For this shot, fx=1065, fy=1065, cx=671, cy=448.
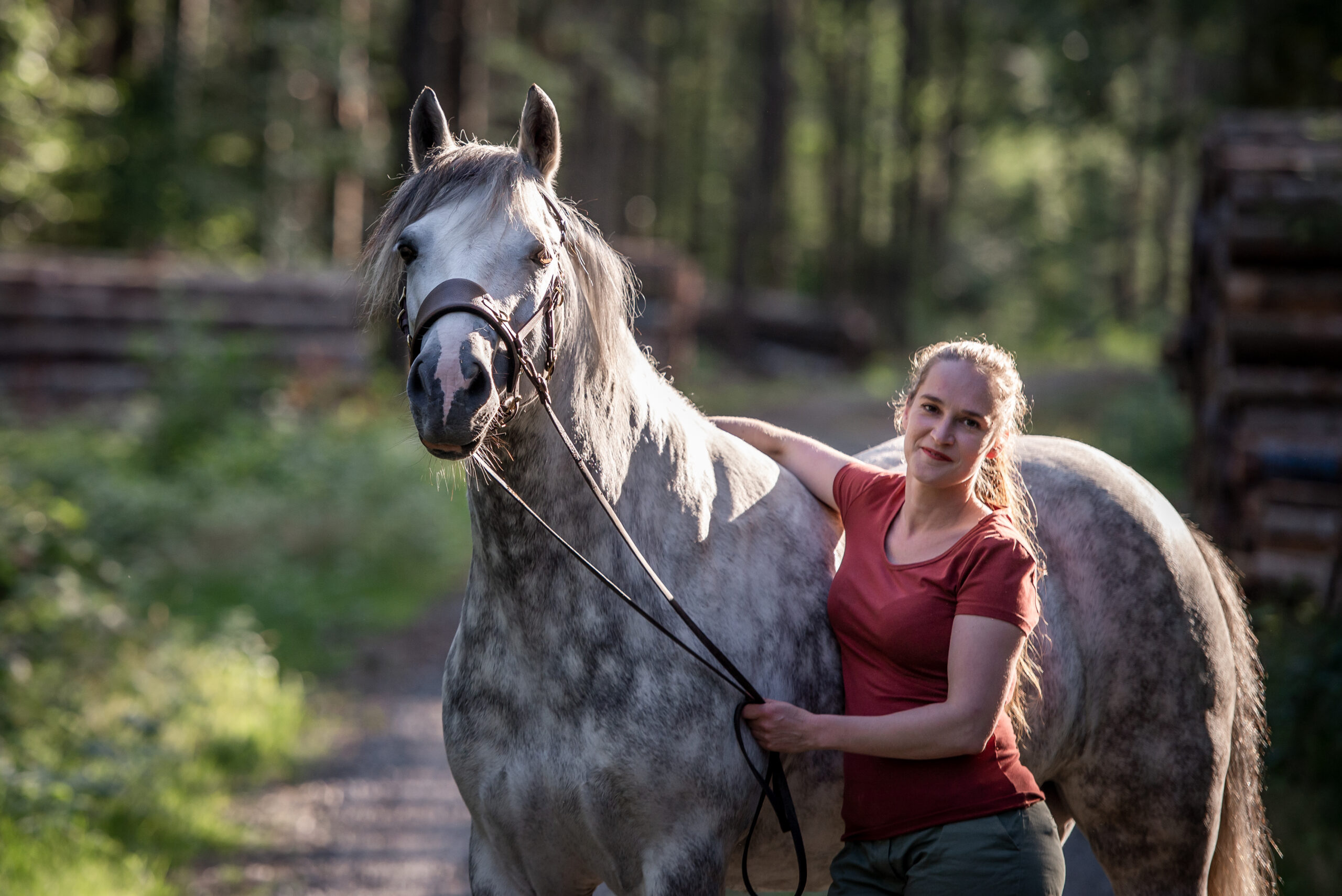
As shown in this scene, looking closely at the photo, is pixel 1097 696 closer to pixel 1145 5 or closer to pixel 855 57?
pixel 1145 5

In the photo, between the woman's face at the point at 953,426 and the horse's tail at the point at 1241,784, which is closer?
the woman's face at the point at 953,426

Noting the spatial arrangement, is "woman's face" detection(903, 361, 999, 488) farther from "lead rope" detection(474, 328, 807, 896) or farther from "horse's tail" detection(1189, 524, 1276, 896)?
"horse's tail" detection(1189, 524, 1276, 896)

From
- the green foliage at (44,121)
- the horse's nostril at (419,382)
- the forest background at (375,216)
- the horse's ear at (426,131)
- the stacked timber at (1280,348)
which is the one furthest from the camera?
the green foliage at (44,121)

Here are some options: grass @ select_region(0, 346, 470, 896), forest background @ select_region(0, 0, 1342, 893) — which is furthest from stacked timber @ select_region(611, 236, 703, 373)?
grass @ select_region(0, 346, 470, 896)

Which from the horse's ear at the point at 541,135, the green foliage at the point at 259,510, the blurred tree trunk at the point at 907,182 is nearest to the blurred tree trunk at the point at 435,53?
the green foliage at the point at 259,510

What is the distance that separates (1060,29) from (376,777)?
428 inches

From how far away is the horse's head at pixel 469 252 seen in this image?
2.07 metres

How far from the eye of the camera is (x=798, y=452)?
3.12m

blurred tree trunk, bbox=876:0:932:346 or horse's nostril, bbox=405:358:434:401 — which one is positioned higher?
blurred tree trunk, bbox=876:0:932:346

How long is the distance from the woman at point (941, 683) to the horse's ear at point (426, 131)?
1.33 m

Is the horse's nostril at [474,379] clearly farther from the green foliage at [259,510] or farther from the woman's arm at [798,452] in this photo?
the green foliage at [259,510]

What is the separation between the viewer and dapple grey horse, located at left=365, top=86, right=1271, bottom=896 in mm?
2371

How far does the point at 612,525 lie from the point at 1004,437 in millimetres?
1024

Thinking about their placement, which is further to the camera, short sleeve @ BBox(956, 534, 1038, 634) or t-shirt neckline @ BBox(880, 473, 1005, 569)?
t-shirt neckline @ BBox(880, 473, 1005, 569)
